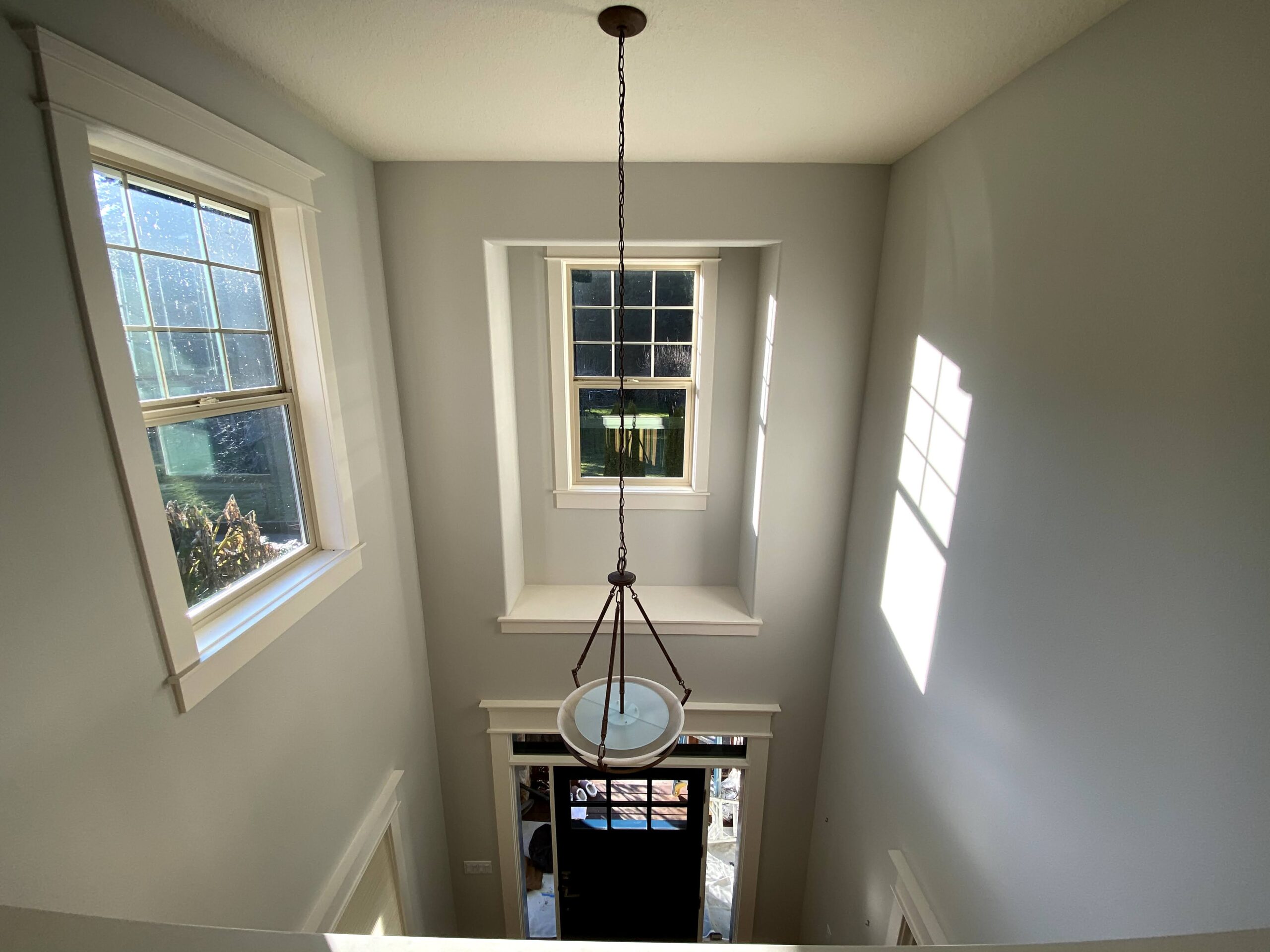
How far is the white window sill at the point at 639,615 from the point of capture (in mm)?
3275

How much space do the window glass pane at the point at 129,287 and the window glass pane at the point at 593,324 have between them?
2123 millimetres

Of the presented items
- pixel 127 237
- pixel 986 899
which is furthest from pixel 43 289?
pixel 986 899

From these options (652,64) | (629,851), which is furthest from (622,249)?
(629,851)

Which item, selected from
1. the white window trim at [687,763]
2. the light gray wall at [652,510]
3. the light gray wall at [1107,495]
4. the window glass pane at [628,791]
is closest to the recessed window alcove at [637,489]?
the light gray wall at [652,510]

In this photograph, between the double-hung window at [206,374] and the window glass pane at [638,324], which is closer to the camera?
the double-hung window at [206,374]

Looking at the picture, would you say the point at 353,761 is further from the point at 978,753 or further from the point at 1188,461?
the point at 1188,461

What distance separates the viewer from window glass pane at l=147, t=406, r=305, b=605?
170cm

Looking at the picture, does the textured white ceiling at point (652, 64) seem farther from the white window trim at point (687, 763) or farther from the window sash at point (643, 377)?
the white window trim at point (687, 763)

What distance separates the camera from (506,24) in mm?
1574

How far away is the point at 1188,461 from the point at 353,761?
304cm

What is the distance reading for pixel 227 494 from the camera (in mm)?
1888

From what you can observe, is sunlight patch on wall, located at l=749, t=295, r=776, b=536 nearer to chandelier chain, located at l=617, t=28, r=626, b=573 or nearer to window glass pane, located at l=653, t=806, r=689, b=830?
→ chandelier chain, located at l=617, t=28, r=626, b=573

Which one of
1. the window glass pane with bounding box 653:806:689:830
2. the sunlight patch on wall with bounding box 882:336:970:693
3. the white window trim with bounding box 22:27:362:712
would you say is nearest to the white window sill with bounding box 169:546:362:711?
the white window trim with bounding box 22:27:362:712

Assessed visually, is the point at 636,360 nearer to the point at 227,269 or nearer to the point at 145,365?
the point at 227,269
